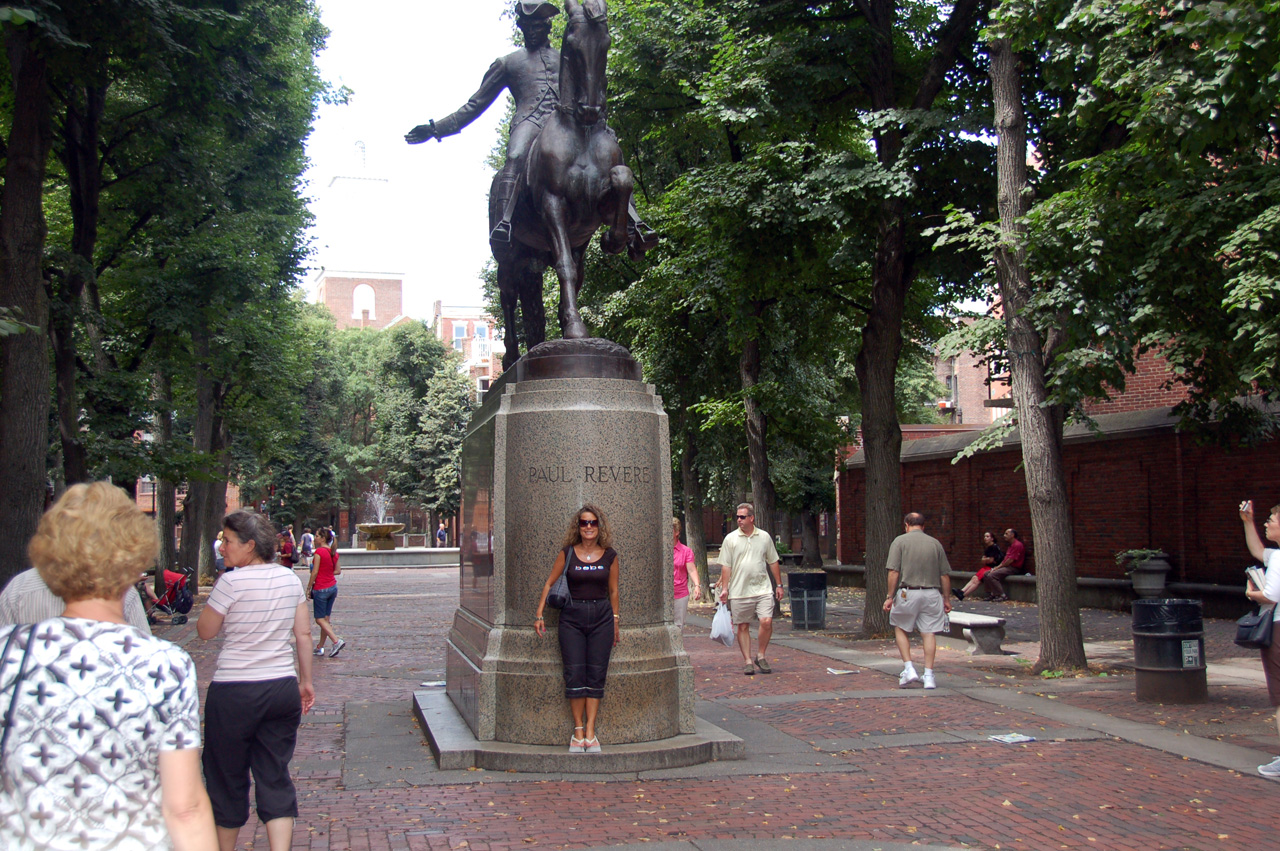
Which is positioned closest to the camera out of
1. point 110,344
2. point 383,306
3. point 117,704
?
point 117,704

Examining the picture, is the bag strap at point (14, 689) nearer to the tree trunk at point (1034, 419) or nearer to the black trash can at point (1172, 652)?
the black trash can at point (1172, 652)

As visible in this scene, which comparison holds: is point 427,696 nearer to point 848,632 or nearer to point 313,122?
point 848,632

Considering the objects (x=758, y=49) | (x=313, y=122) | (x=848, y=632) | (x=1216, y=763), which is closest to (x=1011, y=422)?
(x=848, y=632)

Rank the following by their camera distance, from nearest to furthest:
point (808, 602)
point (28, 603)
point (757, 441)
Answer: point (28, 603) → point (808, 602) → point (757, 441)

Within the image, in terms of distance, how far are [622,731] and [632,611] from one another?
2.88 feet

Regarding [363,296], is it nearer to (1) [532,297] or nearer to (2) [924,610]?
(1) [532,297]

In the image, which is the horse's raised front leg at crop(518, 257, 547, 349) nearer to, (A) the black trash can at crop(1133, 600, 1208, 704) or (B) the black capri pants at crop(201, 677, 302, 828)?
Result: (B) the black capri pants at crop(201, 677, 302, 828)

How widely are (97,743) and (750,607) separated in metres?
10.9

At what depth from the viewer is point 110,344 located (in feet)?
83.3

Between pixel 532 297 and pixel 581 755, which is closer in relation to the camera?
pixel 581 755

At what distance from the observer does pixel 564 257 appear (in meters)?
9.20

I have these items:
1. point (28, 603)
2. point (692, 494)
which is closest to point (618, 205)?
point (28, 603)

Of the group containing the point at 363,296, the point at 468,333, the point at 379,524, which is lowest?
the point at 379,524

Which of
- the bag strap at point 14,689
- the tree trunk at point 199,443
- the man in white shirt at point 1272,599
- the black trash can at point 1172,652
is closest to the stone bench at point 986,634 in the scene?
the black trash can at point 1172,652
